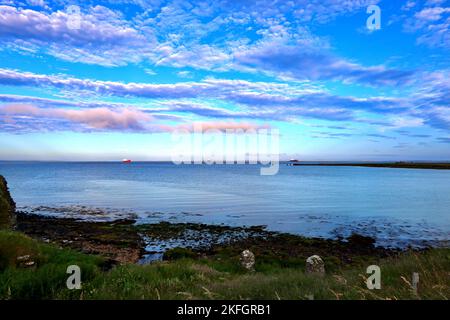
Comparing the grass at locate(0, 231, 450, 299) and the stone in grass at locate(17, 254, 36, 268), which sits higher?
the grass at locate(0, 231, 450, 299)

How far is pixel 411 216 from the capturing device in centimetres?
3525

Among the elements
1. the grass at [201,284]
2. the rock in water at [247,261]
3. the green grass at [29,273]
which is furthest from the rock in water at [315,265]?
the green grass at [29,273]

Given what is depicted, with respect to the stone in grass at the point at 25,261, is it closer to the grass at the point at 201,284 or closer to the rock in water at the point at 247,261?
the grass at the point at 201,284

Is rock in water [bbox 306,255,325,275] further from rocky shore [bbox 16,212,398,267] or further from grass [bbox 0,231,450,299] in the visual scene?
rocky shore [bbox 16,212,398,267]

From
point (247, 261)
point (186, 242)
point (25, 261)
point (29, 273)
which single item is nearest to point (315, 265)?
point (247, 261)

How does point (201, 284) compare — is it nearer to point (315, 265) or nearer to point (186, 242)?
point (315, 265)

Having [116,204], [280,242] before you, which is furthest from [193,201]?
[280,242]

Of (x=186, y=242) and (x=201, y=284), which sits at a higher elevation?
(x=201, y=284)

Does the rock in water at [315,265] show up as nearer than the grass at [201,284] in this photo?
No

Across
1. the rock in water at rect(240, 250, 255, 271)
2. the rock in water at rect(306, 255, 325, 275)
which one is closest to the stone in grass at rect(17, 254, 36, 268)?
the rock in water at rect(240, 250, 255, 271)
